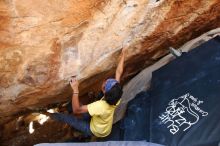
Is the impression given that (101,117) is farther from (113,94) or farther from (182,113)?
(182,113)

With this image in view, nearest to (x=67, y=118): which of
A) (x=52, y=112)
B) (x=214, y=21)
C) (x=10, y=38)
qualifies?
(x=52, y=112)

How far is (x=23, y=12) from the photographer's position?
2.61 metres

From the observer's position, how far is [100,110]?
326 cm

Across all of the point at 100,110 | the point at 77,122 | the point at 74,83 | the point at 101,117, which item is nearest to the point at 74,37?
the point at 74,83

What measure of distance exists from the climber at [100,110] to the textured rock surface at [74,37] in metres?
0.14

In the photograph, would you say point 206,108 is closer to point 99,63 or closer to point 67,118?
point 99,63

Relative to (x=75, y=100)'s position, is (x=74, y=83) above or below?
above

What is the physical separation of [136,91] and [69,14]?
4.52 feet

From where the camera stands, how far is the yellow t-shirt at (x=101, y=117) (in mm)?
3258

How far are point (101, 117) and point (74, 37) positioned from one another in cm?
80

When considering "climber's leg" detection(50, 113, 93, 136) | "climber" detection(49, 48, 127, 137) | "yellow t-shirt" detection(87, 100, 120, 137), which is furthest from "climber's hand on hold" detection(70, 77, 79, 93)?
"climber's leg" detection(50, 113, 93, 136)

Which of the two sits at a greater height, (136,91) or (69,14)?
(69,14)

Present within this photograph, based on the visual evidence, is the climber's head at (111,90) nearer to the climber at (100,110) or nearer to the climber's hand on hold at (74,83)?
the climber at (100,110)

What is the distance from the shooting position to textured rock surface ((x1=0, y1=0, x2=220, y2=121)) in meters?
2.70
